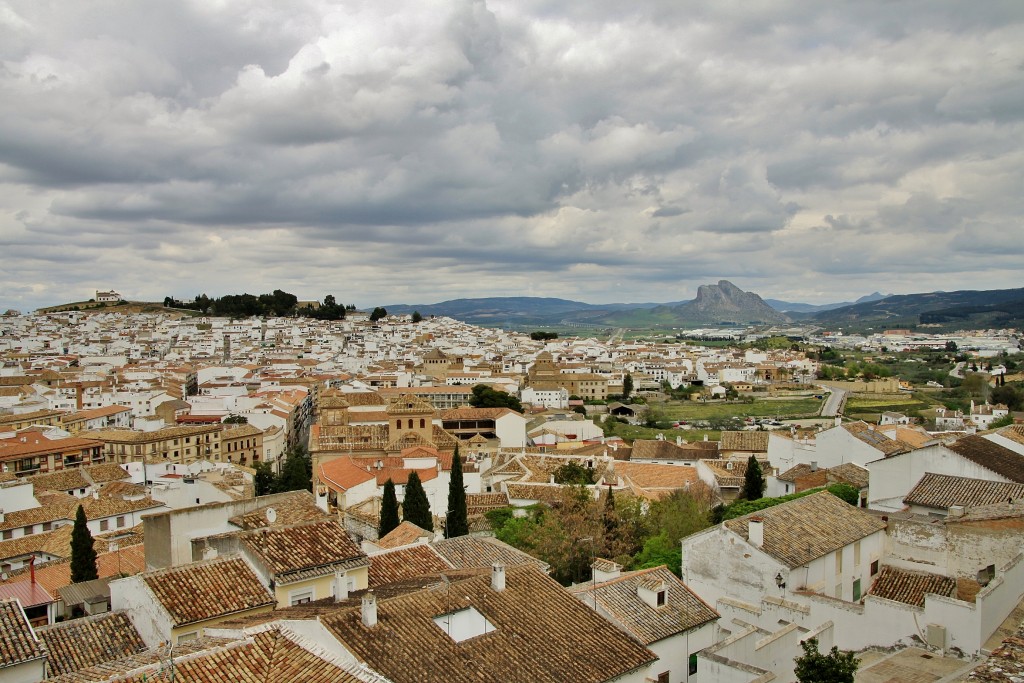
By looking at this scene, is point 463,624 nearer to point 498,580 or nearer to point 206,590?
point 498,580

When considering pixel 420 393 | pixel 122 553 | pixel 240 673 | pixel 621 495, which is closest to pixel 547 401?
pixel 420 393

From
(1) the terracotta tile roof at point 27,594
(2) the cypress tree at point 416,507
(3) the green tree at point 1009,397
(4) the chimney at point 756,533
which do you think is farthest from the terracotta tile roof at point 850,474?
(3) the green tree at point 1009,397

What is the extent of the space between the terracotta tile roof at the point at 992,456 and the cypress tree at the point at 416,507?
46.1 feet

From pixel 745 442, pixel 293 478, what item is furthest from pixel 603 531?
pixel 293 478

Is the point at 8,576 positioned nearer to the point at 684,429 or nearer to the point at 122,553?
the point at 122,553

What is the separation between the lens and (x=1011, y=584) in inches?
471

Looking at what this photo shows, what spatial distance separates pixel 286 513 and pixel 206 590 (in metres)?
3.52

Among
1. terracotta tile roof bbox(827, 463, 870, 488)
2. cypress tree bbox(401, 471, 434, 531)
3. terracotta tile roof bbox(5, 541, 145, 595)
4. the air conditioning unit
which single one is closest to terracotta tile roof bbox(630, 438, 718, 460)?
terracotta tile roof bbox(827, 463, 870, 488)

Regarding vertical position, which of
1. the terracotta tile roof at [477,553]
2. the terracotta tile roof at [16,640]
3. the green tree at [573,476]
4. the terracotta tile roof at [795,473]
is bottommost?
the green tree at [573,476]

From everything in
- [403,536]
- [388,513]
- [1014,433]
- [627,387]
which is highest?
[1014,433]

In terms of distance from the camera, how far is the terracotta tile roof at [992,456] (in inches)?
680

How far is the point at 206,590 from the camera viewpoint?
407 inches

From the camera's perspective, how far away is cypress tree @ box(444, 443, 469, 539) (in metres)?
22.4

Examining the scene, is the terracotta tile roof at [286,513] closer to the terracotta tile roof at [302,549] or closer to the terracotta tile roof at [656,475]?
the terracotta tile roof at [302,549]
